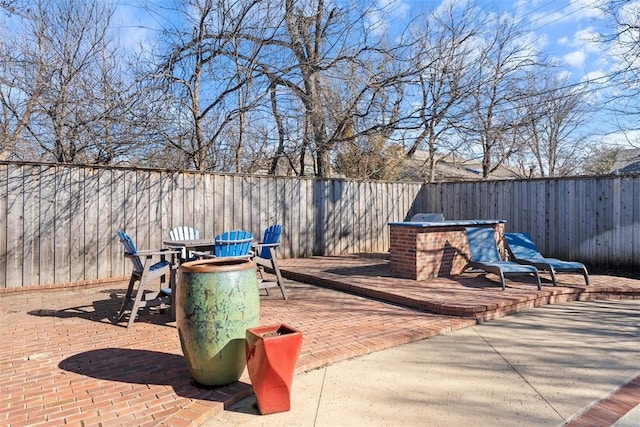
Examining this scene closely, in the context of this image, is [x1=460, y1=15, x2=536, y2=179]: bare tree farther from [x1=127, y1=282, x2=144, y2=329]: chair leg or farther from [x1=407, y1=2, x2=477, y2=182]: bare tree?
[x1=127, y1=282, x2=144, y2=329]: chair leg

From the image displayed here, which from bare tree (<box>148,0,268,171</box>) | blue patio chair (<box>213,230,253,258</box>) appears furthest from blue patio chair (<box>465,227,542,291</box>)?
bare tree (<box>148,0,268,171</box>)

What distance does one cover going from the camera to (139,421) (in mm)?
2150

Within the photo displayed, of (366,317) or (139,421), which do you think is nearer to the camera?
(139,421)

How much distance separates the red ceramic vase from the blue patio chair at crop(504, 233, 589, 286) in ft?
15.5

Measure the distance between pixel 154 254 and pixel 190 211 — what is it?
3.13m

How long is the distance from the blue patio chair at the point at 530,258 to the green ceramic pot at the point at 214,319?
4.85 metres

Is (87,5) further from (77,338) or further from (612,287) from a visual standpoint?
(612,287)

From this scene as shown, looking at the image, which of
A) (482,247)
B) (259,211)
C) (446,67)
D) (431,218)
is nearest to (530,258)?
(482,247)

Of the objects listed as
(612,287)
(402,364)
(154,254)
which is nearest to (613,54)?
(612,287)

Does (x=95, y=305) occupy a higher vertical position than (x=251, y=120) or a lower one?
lower

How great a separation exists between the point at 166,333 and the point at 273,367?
1939 millimetres

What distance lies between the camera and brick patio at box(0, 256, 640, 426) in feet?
7.70

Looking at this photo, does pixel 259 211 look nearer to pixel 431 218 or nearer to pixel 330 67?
pixel 330 67

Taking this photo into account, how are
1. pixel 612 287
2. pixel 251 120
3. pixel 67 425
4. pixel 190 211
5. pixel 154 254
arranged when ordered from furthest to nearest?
1. pixel 251 120
2. pixel 190 211
3. pixel 612 287
4. pixel 154 254
5. pixel 67 425
